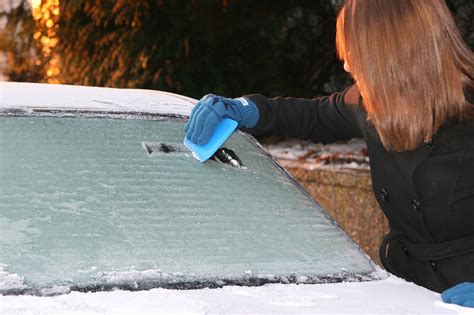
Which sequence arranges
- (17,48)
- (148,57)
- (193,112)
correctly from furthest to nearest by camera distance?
(17,48) < (148,57) < (193,112)

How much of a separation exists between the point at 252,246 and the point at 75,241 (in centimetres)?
41

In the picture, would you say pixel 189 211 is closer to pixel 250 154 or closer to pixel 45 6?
pixel 250 154

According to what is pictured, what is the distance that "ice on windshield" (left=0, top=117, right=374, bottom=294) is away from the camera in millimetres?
1787

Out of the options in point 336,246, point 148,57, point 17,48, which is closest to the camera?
point 336,246

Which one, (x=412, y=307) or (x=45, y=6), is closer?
(x=412, y=307)

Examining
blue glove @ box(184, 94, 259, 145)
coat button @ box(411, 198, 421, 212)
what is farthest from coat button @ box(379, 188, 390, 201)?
blue glove @ box(184, 94, 259, 145)

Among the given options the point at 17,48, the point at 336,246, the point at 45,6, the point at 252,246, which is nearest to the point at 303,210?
the point at 336,246

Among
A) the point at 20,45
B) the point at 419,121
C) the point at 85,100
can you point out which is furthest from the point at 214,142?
the point at 20,45

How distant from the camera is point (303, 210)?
2.28 m

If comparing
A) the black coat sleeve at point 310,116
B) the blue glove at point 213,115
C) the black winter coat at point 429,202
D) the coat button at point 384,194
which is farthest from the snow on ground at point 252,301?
the black coat sleeve at point 310,116

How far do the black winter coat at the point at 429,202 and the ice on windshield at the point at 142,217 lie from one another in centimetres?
24

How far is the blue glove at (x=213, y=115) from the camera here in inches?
92.8

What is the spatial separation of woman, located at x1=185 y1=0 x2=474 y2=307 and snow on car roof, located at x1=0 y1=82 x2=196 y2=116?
0.66 ft

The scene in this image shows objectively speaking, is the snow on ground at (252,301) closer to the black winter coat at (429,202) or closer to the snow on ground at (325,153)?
the black winter coat at (429,202)
